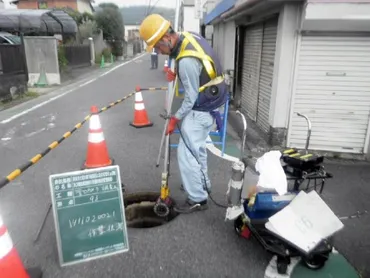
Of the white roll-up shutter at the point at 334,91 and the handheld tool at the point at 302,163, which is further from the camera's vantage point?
the white roll-up shutter at the point at 334,91

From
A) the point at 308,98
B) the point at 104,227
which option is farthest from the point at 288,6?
the point at 104,227

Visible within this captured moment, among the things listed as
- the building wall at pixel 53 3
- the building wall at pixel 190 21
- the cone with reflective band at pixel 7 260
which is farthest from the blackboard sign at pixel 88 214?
the building wall at pixel 53 3

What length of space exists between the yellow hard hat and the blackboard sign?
1403 millimetres

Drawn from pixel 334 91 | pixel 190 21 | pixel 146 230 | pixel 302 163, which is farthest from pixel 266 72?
pixel 190 21

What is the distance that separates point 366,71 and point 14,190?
223 inches

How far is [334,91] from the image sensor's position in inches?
218

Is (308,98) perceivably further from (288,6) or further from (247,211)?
(247,211)

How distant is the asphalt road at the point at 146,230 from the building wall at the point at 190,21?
13.8 m

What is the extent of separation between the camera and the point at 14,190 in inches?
174

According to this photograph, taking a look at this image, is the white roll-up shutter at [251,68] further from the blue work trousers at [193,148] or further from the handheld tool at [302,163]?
the handheld tool at [302,163]

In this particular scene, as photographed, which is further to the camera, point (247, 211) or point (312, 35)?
point (312, 35)

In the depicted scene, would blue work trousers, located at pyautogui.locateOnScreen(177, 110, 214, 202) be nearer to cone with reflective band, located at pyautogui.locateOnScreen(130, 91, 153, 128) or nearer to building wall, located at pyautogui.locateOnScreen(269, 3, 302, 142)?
building wall, located at pyautogui.locateOnScreen(269, 3, 302, 142)

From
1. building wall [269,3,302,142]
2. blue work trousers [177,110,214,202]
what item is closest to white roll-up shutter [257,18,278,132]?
building wall [269,3,302,142]

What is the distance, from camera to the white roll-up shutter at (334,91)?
534 cm
